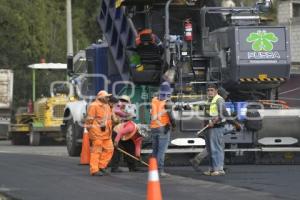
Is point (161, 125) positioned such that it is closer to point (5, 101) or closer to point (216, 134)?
point (216, 134)

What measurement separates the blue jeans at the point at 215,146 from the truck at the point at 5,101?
2110cm

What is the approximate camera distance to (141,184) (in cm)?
1338

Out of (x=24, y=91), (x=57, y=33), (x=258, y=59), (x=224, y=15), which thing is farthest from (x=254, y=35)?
(x=57, y=33)

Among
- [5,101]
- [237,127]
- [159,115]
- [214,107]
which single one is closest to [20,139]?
[5,101]

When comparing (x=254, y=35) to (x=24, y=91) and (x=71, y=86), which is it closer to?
(x=71, y=86)

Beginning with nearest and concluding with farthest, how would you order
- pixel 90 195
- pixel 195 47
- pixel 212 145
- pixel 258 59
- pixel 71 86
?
pixel 90 195 < pixel 212 145 < pixel 258 59 < pixel 195 47 < pixel 71 86

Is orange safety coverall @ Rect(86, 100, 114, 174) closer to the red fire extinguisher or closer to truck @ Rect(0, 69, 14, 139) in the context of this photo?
the red fire extinguisher

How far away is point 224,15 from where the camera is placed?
57.7ft

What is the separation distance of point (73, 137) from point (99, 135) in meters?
5.34

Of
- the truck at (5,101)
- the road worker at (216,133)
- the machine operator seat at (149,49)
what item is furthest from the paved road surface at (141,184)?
the truck at (5,101)

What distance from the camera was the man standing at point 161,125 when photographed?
1445cm

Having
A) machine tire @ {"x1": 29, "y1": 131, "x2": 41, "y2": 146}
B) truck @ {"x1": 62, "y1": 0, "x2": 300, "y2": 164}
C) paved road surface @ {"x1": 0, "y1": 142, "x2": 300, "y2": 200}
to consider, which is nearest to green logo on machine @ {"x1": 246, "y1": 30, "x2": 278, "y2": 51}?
truck @ {"x1": 62, "y1": 0, "x2": 300, "y2": 164}

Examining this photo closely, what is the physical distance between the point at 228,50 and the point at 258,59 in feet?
2.32

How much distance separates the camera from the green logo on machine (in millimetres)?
15992
